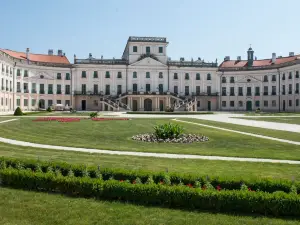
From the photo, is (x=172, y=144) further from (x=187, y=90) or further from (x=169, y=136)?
(x=187, y=90)

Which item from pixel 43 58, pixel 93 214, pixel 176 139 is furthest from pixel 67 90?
pixel 93 214

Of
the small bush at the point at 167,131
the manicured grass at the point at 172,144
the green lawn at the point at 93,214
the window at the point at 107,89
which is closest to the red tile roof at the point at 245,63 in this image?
the window at the point at 107,89

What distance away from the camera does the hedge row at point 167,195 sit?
735cm

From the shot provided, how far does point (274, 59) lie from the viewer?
273 ft

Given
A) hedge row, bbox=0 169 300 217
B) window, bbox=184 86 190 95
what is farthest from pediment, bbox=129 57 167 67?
hedge row, bbox=0 169 300 217

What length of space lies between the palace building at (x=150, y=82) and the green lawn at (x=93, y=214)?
60.8 metres

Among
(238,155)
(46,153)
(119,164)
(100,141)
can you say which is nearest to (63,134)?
(100,141)

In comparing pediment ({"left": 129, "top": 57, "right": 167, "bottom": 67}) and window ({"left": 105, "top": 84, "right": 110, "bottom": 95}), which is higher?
pediment ({"left": 129, "top": 57, "right": 167, "bottom": 67})

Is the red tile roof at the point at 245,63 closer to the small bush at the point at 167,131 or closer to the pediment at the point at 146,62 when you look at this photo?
the pediment at the point at 146,62

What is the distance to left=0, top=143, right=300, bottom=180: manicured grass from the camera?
434 inches

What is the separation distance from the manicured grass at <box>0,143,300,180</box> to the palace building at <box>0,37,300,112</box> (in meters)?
54.7

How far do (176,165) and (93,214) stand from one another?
5.55m

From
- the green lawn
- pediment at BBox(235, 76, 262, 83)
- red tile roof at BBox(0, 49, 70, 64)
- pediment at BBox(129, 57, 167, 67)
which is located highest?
red tile roof at BBox(0, 49, 70, 64)

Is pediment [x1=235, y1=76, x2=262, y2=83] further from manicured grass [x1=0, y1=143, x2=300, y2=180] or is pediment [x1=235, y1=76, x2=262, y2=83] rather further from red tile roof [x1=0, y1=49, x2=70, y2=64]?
manicured grass [x1=0, y1=143, x2=300, y2=180]
